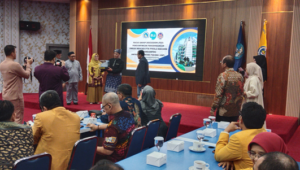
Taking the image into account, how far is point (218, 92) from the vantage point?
3.60m

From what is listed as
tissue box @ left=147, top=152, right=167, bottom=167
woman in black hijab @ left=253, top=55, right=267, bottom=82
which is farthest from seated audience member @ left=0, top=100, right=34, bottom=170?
woman in black hijab @ left=253, top=55, right=267, bottom=82

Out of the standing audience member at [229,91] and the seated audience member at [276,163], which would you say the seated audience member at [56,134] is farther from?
the standing audience member at [229,91]

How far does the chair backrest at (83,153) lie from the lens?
211cm

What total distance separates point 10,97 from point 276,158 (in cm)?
397

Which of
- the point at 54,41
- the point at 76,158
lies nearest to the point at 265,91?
the point at 76,158

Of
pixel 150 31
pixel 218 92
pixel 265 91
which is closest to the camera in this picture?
pixel 218 92

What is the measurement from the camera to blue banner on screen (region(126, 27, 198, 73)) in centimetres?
739

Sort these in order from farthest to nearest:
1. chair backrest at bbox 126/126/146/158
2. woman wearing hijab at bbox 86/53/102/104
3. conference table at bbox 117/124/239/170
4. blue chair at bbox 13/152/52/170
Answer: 1. woman wearing hijab at bbox 86/53/102/104
2. chair backrest at bbox 126/126/146/158
3. conference table at bbox 117/124/239/170
4. blue chair at bbox 13/152/52/170

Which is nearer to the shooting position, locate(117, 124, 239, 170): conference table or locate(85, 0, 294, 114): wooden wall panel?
locate(117, 124, 239, 170): conference table

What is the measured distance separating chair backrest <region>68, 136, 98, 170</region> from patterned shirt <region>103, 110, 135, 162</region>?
0.14m

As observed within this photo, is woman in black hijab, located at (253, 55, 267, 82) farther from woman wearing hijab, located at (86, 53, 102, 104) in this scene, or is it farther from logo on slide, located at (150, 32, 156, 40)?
woman wearing hijab, located at (86, 53, 102, 104)

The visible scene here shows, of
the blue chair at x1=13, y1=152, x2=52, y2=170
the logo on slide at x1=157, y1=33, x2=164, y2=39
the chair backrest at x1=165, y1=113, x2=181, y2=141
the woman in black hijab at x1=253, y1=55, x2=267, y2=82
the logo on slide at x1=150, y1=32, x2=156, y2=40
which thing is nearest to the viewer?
the blue chair at x1=13, y1=152, x2=52, y2=170

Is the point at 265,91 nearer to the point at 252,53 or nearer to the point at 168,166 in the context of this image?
the point at 252,53

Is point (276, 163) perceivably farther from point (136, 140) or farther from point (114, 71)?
point (114, 71)
